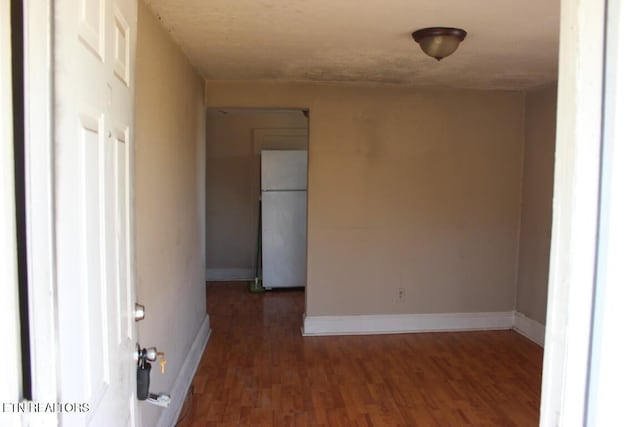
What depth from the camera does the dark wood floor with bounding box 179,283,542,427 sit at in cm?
279

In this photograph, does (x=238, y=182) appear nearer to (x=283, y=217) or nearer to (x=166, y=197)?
(x=283, y=217)

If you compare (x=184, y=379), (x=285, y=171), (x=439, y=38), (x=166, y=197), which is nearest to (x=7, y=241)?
(x=166, y=197)

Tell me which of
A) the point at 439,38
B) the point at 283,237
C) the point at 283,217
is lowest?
the point at 283,237

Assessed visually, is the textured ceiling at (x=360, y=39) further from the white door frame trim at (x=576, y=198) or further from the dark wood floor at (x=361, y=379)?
the dark wood floor at (x=361, y=379)

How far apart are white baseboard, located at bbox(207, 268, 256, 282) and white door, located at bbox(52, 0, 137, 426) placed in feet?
16.5

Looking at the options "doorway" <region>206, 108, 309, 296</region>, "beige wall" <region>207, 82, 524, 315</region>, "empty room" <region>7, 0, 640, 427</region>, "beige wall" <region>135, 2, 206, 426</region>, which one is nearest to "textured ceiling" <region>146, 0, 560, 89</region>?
"empty room" <region>7, 0, 640, 427</region>

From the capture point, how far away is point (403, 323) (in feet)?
14.1

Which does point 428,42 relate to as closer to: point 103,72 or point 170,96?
point 170,96

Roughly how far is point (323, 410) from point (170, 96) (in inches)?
80.5

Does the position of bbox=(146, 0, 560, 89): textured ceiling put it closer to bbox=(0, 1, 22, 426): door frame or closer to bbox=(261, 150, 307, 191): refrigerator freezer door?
bbox=(0, 1, 22, 426): door frame

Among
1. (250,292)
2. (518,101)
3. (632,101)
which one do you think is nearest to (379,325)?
(250,292)

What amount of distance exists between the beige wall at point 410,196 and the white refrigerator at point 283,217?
168 centimetres

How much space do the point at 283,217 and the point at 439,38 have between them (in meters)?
3.72

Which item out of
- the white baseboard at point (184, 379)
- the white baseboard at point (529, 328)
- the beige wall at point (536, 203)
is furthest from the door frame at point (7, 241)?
the white baseboard at point (529, 328)
